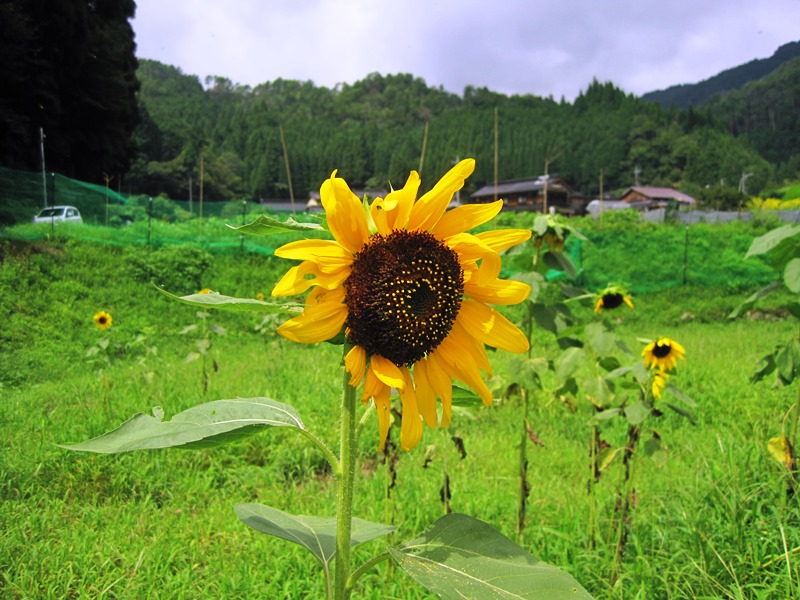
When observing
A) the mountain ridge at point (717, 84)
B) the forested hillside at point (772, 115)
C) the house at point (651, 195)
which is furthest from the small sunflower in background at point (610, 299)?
the mountain ridge at point (717, 84)

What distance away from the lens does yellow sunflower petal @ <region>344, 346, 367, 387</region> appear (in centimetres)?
72

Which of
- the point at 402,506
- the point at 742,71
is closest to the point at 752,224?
the point at 402,506

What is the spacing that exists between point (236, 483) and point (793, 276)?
2351mm

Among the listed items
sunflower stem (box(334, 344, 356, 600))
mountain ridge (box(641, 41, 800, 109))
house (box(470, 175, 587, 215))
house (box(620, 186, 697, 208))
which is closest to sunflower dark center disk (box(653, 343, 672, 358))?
sunflower stem (box(334, 344, 356, 600))

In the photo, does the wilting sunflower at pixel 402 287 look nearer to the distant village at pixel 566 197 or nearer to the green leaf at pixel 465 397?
the green leaf at pixel 465 397

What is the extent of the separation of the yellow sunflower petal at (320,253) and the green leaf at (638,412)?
1551mm

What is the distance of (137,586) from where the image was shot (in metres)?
1.55

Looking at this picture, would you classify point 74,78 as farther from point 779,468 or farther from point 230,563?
point 779,468

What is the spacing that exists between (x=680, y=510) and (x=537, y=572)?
1.80 meters

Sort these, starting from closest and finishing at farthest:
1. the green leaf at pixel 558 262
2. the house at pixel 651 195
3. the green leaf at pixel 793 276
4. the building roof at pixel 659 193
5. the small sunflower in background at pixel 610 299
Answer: the green leaf at pixel 793 276 < the green leaf at pixel 558 262 < the small sunflower in background at pixel 610 299 < the house at pixel 651 195 < the building roof at pixel 659 193

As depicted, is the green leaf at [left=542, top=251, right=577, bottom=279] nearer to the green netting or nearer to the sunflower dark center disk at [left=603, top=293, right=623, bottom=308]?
the sunflower dark center disk at [left=603, top=293, right=623, bottom=308]

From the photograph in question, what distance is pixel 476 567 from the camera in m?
0.75

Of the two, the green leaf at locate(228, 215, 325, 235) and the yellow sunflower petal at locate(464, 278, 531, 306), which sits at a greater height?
the green leaf at locate(228, 215, 325, 235)

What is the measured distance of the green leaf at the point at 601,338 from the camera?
2178 millimetres
